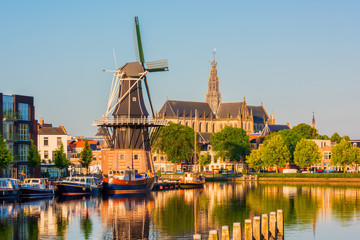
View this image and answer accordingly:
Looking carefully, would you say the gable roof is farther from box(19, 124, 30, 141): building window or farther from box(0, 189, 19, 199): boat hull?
box(0, 189, 19, 199): boat hull

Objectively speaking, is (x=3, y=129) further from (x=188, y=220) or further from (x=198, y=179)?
(x=188, y=220)

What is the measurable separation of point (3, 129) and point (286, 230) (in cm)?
5615

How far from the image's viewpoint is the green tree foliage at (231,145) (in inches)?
6427

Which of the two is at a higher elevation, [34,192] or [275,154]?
[275,154]

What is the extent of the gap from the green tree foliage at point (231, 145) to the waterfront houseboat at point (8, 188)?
3677 inches

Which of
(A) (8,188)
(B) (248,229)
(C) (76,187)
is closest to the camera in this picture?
(B) (248,229)

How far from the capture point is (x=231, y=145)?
16438 centimetres

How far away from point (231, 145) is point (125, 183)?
7897 centimetres

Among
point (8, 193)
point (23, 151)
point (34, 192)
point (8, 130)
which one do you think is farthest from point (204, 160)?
point (8, 193)

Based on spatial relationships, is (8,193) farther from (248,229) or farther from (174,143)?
(174,143)

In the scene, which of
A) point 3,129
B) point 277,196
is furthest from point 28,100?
point 277,196

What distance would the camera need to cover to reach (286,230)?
48344 mm

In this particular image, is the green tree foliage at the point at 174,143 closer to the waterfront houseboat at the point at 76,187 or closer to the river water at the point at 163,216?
the waterfront houseboat at the point at 76,187

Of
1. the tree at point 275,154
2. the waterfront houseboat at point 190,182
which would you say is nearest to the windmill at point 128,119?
the waterfront houseboat at point 190,182
